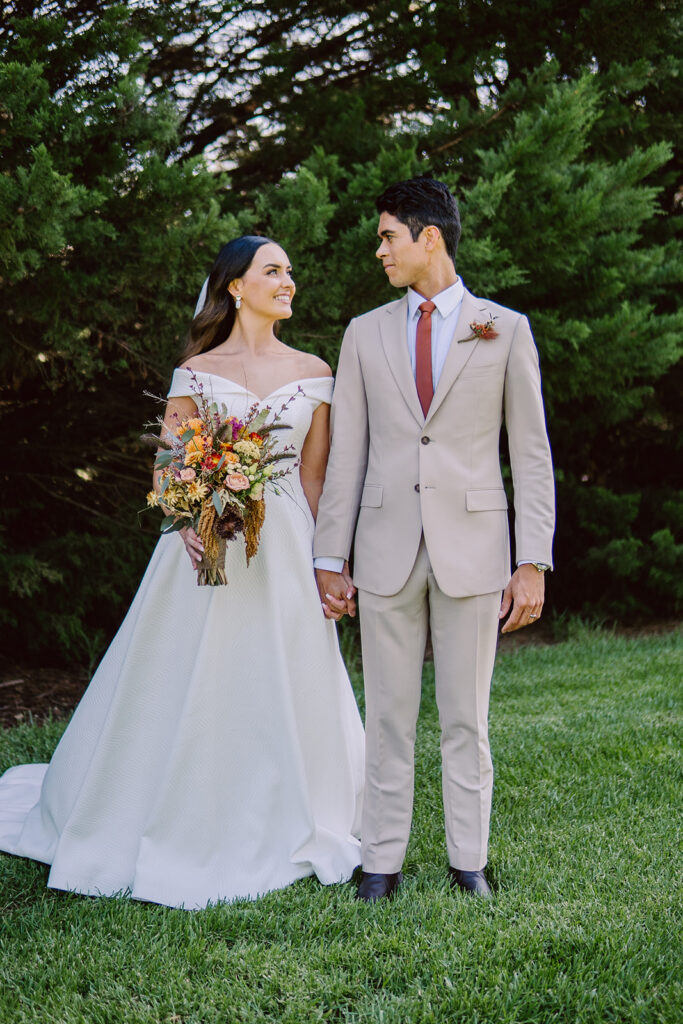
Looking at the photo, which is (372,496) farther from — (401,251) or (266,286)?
(266,286)

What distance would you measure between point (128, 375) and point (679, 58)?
4.25 meters

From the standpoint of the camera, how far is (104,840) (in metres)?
3.39

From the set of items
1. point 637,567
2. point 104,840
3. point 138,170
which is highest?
point 138,170

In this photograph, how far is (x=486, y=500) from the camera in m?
3.01

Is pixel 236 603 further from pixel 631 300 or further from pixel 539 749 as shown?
pixel 631 300

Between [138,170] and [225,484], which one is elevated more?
[138,170]

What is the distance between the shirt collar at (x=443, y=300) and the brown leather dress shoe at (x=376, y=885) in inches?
74.0

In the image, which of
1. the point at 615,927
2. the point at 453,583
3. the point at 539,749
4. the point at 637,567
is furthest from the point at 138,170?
the point at 637,567

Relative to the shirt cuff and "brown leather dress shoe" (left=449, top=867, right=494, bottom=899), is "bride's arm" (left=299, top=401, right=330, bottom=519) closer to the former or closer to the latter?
the shirt cuff

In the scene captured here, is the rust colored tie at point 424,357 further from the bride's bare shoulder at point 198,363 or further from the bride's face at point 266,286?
the bride's bare shoulder at point 198,363

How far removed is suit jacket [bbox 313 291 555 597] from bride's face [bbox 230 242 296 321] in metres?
0.75

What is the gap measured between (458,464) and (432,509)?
0.57 ft

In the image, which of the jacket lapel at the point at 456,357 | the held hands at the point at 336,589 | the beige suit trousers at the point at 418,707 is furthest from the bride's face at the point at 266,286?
the beige suit trousers at the point at 418,707

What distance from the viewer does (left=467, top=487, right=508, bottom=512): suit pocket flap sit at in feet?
9.78
